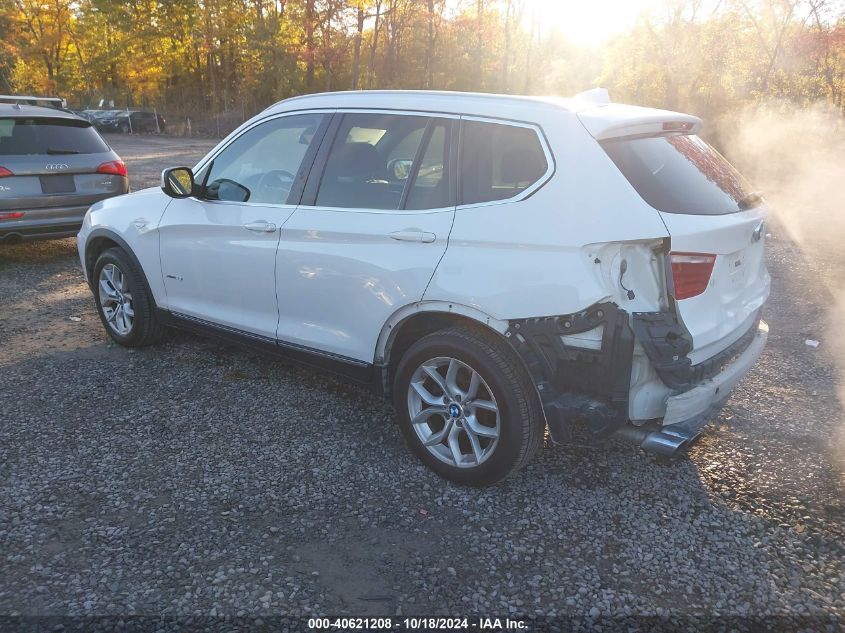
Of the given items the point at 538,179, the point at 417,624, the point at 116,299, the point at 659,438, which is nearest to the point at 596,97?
the point at 538,179

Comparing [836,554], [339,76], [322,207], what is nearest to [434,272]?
[322,207]

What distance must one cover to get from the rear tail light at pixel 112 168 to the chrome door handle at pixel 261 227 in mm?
4704

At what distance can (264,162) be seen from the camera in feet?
13.5

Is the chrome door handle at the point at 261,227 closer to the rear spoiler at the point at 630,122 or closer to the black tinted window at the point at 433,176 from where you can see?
the black tinted window at the point at 433,176

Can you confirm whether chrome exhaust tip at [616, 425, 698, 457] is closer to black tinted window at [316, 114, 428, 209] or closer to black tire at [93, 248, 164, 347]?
black tinted window at [316, 114, 428, 209]

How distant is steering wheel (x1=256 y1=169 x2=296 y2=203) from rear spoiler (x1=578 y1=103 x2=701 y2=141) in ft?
5.81

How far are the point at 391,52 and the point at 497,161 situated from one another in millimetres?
36858

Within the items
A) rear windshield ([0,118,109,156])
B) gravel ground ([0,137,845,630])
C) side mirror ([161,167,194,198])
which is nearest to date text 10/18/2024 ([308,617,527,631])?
gravel ground ([0,137,845,630])

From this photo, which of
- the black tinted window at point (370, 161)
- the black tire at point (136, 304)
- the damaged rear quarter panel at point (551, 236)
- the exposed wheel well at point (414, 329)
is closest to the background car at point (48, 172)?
the black tire at point (136, 304)

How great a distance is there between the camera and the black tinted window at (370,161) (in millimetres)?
3426

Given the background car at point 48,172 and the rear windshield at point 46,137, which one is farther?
the rear windshield at point 46,137

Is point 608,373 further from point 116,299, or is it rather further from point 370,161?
point 116,299

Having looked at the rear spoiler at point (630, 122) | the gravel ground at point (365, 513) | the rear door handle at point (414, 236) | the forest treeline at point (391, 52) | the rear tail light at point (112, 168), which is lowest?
the gravel ground at point (365, 513)

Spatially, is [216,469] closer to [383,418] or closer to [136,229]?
[383,418]
